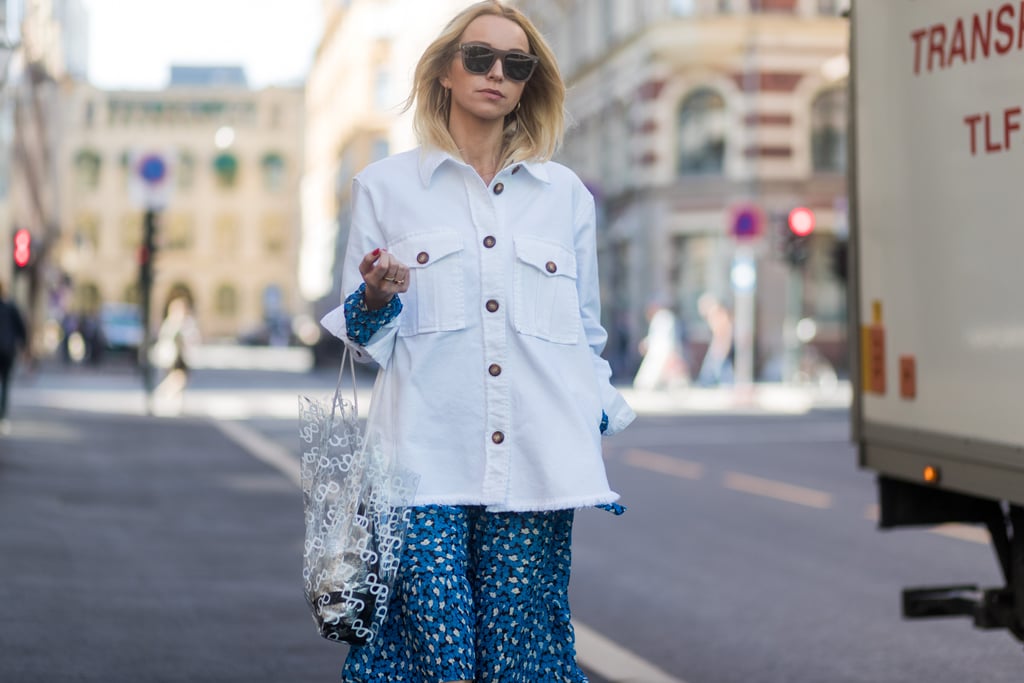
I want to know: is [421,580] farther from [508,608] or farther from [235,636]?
[235,636]

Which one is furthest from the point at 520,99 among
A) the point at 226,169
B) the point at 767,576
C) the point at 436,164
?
the point at 226,169

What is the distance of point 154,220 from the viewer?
2486 centimetres

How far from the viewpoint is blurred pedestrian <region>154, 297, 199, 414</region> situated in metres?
24.9

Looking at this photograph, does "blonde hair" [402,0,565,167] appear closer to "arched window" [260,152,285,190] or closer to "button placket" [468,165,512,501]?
"button placket" [468,165,512,501]

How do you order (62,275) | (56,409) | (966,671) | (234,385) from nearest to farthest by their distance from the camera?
(966,671), (56,409), (234,385), (62,275)

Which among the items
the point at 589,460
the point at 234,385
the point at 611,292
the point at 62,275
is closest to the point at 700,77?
the point at 611,292

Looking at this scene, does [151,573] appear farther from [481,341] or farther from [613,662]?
[481,341]

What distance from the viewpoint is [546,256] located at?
11.9 feet

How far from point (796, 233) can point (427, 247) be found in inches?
1013

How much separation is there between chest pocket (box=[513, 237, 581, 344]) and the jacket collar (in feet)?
0.51

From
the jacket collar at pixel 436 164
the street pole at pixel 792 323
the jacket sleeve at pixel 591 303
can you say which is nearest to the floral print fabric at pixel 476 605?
the jacket sleeve at pixel 591 303

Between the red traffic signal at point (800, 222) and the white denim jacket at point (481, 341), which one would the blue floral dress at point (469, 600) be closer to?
the white denim jacket at point (481, 341)

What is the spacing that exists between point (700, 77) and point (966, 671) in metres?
36.4

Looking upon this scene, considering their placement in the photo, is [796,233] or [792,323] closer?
[796,233]
